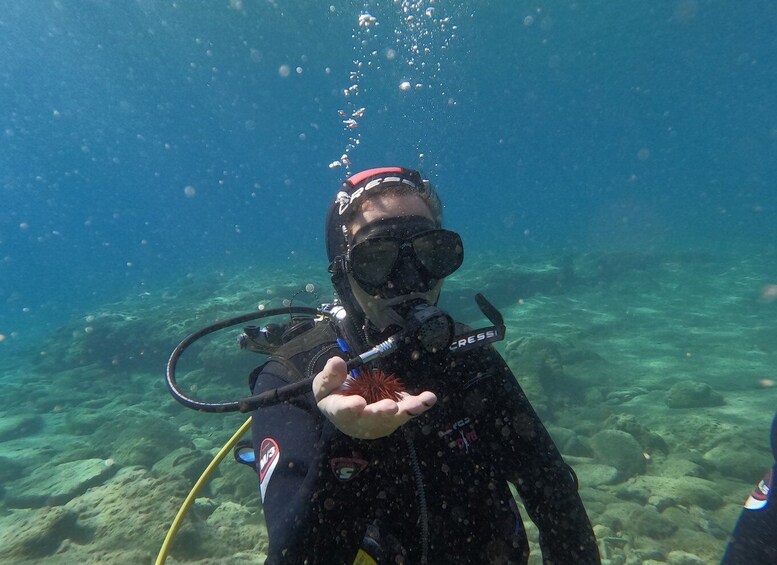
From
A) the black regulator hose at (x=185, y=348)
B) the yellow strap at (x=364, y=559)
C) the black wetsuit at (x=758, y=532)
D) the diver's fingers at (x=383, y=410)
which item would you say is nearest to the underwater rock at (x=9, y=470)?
the black regulator hose at (x=185, y=348)

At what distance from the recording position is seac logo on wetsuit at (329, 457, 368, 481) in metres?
1.60

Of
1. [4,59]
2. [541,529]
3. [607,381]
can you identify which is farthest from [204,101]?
[541,529]

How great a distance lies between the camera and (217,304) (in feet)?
57.2

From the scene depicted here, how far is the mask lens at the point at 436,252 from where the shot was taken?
93.7 inches

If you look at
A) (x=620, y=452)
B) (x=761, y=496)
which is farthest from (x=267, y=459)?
(x=620, y=452)

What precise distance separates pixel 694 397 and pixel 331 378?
1011cm

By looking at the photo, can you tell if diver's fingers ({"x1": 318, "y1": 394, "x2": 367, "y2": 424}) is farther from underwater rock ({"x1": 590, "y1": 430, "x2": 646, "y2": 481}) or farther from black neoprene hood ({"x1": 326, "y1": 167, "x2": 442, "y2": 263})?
underwater rock ({"x1": 590, "y1": 430, "x2": 646, "y2": 481})

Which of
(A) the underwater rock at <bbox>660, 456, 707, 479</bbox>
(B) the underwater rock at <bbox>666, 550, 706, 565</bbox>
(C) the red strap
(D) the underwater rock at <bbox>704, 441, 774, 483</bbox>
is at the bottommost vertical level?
(B) the underwater rock at <bbox>666, 550, 706, 565</bbox>

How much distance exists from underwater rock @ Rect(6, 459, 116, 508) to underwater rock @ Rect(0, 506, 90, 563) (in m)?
2.09

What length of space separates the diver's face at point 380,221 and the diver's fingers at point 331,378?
3.08 ft

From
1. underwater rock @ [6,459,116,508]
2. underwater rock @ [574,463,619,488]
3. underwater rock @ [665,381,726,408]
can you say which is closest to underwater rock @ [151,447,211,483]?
underwater rock @ [6,459,116,508]

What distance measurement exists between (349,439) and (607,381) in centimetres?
1060

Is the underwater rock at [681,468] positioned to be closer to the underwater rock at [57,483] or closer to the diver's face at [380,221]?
the diver's face at [380,221]

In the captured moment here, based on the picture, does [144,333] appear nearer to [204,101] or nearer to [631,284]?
[631,284]
